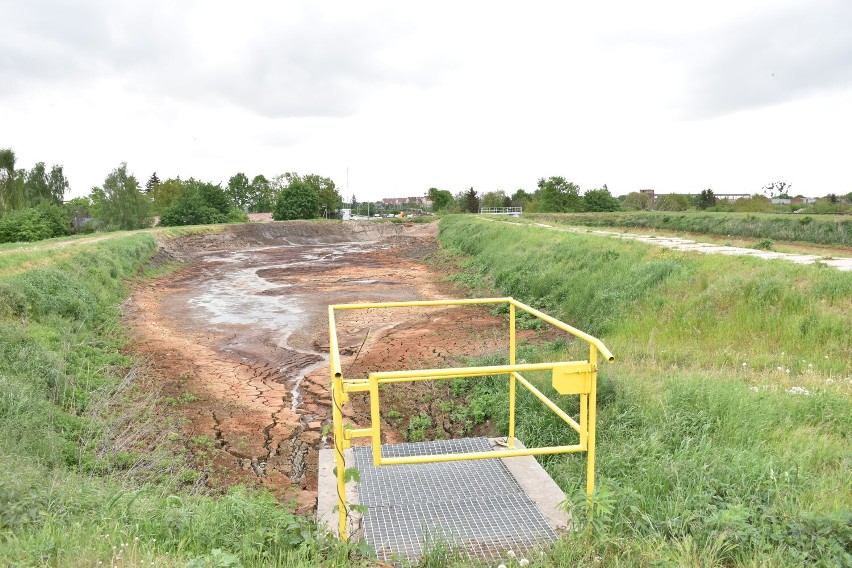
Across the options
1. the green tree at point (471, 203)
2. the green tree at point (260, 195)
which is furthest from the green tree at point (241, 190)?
the green tree at point (471, 203)

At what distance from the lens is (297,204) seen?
212 feet

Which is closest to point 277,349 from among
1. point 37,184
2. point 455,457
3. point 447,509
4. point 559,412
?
point 447,509

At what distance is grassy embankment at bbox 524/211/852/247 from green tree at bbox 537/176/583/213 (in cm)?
2394

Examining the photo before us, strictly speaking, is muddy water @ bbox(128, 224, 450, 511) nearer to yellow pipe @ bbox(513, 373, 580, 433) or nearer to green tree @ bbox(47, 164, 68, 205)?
yellow pipe @ bbox(513, 373, 580, 433)

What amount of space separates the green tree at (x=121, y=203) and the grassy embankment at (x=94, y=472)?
131ft

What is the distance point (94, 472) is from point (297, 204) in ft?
198

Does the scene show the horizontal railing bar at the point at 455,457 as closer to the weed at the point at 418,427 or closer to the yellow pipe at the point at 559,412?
the yellow pipe at the point at 559,412

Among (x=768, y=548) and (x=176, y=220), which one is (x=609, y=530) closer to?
(x=768, y=548)

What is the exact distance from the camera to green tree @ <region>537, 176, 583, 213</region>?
70.7 m

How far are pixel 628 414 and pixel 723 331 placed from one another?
431 cm

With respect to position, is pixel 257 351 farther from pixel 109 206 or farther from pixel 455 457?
pixel 109 206

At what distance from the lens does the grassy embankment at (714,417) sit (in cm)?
361

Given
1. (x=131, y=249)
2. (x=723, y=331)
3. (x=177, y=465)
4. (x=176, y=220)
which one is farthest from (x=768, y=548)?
(x=176, y=220)

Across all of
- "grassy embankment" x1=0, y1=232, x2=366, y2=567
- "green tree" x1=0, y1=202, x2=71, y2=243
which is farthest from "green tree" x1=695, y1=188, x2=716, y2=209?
"grassy embankment" x1=0, y1=232, x2=366, y2=567
